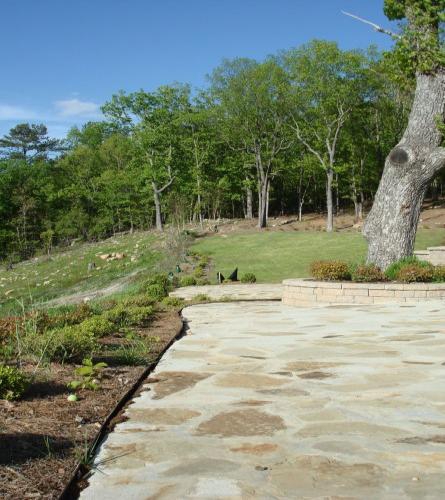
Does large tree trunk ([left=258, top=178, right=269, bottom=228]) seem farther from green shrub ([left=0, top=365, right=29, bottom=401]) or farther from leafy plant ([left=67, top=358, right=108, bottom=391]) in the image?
green shrub ([left=0, top=365, right=29, bottom=401])

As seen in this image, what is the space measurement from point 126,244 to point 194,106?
13.5 m

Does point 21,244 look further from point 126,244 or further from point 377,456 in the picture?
point 377,456

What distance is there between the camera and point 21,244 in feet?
165

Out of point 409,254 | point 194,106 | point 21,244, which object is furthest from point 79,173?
point 409,254

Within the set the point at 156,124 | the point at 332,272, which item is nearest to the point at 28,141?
the point at 156,124

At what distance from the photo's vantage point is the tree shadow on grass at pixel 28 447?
10.2 ft

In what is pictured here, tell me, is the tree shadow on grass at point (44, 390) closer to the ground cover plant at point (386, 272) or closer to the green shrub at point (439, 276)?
the ground cover plant at point (386, 272)

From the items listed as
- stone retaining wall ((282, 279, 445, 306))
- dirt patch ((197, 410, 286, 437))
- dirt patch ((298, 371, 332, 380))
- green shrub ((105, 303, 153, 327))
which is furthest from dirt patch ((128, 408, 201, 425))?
stone retaining wall ((282, 279, 445, 306))

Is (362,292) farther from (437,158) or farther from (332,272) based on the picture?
(437,158)

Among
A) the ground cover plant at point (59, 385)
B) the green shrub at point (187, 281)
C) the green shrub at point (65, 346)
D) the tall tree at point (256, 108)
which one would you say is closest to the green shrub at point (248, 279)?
the green shrub at point (187, 281)

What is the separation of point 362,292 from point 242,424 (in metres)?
8.60

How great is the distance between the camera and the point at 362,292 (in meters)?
11.9

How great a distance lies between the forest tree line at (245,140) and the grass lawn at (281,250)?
3.89 m

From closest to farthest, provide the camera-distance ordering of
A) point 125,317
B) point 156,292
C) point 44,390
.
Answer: point 44,390 → point 125,317 → point 156,292
